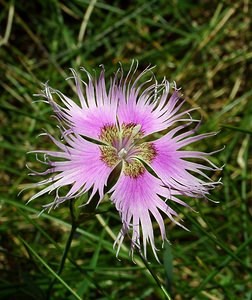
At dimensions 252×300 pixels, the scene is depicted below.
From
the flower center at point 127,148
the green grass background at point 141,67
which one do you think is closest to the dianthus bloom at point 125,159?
the flower center at point 127,148

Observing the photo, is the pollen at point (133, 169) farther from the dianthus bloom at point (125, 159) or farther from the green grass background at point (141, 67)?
the green grass background at point (141, 67)

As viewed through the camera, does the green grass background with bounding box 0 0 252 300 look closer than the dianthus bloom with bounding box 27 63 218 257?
No

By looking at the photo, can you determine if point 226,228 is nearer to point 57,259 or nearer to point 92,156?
point 57,259

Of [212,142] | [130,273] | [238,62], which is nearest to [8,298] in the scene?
[130,273]

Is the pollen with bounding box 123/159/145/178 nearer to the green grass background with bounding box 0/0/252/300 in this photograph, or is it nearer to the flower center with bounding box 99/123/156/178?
the flower center with bounding box 99/123/156/178

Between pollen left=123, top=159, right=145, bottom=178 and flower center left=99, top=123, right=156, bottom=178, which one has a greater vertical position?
flower center left=99, top=123, right=156, bottom=178

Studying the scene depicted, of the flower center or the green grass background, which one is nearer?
the flower center

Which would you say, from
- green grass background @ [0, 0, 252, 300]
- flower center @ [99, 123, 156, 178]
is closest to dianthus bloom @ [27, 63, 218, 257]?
flower center @ [99, 123, 156, 178]
